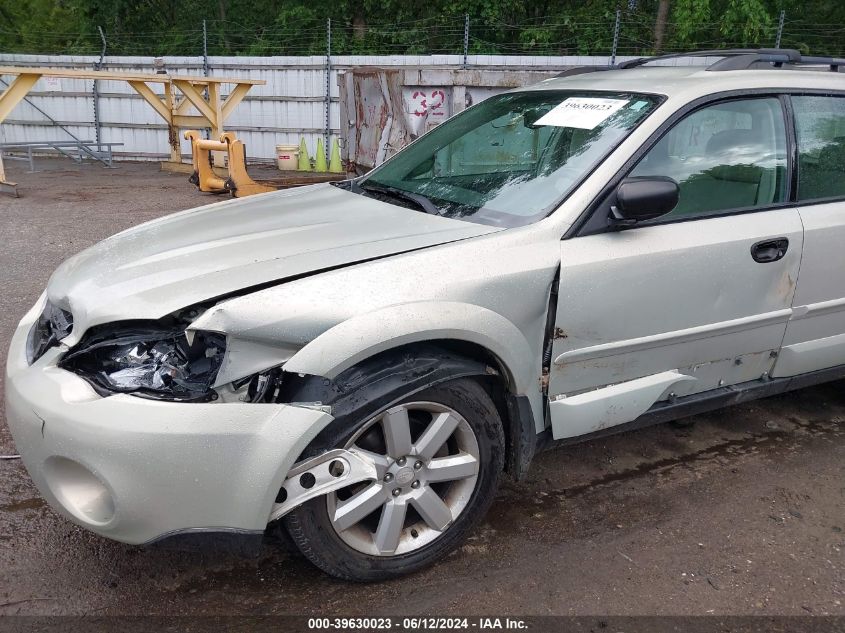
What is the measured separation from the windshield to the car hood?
0.59 feet

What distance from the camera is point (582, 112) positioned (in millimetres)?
3092

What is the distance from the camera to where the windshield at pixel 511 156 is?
2.82m

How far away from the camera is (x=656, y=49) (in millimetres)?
16594

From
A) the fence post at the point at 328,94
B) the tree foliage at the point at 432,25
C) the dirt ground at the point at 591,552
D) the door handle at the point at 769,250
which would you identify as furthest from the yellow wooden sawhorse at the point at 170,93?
the door handle at the point at 769,250

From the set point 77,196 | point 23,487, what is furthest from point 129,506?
point 77,196

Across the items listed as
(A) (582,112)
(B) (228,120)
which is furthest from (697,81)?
(B) (228,120)

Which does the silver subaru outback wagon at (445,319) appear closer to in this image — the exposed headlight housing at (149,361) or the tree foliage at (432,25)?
the exposed headlight housing at (149,361)

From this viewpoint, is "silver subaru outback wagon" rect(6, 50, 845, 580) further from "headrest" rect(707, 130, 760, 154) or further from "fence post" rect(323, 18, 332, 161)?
"fence post" rect(323, 18, 332, 161)

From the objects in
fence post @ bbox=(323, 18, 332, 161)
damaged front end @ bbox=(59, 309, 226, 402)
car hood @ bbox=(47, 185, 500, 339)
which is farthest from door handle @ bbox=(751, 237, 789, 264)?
fence post @ bbox=(323, 18, 332, 161)

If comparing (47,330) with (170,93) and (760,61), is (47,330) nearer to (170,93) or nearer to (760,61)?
(760,61)

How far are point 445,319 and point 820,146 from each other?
2.13 meters

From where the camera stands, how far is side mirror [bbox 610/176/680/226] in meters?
2.61

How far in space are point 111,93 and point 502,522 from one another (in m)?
16.7

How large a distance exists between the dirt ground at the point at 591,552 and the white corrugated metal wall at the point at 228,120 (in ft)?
41.5
